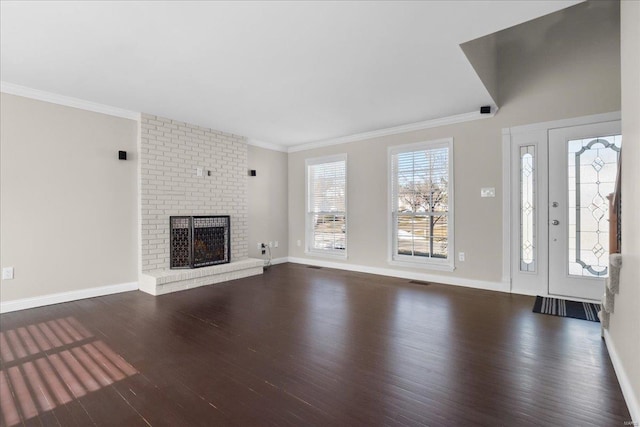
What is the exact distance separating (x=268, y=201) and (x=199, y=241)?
6.00 feet

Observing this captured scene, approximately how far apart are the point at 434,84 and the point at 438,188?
5.92ft

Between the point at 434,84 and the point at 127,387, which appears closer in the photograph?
the point at 127,387

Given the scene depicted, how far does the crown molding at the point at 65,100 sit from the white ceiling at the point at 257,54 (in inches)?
4.4

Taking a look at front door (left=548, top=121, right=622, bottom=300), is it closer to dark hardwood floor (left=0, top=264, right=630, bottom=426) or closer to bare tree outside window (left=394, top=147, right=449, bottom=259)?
dark hardwood floor (left=0, top=264, right=630, bottom=426)

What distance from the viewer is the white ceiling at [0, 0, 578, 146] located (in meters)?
2.17

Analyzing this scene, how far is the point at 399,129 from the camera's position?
5.12m

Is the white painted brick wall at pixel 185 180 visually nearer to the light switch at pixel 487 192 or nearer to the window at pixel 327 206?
the window at pixel 327 206

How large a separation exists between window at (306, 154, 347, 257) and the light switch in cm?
231

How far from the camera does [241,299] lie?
3.91 metres

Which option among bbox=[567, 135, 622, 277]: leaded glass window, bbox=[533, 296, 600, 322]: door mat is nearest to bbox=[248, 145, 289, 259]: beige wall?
bbox=[533, 296, 600, 322]: door mat

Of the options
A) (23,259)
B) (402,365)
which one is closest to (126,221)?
(23,259)

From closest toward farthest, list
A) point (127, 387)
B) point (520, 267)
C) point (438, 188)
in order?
point (127, 387) < point (520, 267) < point (438, 188)

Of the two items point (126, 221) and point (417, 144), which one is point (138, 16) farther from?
point (417, 144)

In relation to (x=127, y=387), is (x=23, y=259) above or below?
above
